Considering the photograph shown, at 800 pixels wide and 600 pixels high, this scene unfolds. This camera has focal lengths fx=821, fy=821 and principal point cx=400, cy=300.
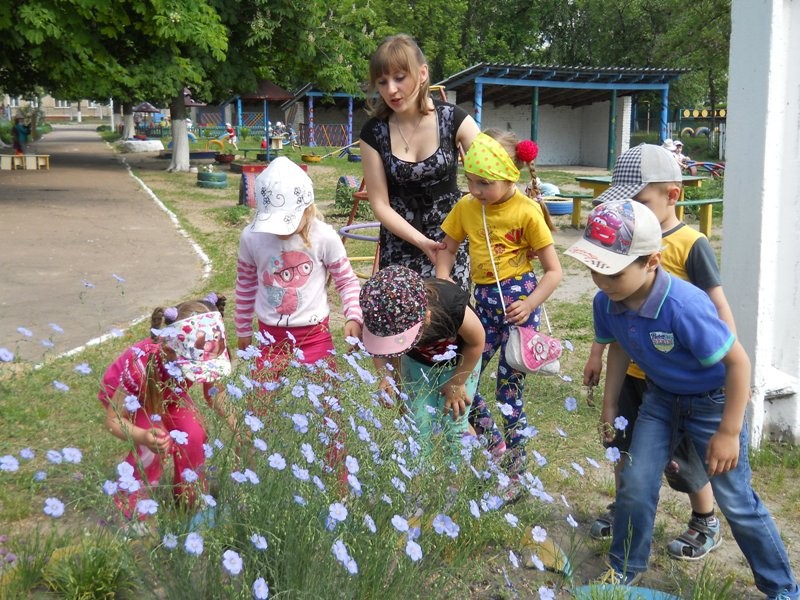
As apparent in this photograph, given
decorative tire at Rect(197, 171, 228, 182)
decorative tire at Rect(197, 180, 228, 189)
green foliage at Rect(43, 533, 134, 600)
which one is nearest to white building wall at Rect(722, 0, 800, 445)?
green foliage at Rect(43, 533, 134, 600)

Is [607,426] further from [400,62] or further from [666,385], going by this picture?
[400,62]

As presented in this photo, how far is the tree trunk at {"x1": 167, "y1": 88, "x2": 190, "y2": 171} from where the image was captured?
2552 cm

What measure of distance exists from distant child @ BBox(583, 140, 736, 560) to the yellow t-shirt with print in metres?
0.41

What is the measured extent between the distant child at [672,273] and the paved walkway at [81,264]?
204 cm

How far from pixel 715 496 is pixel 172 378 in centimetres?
186

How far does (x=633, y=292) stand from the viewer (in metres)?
2.64

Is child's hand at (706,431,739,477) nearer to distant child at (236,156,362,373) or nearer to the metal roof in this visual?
distant child at (236,156,362,373)

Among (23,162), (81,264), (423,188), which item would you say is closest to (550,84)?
(23,162)

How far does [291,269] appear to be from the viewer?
3.46m

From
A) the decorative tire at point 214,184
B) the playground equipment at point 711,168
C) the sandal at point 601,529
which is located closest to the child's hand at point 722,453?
the sandal at point 601,529

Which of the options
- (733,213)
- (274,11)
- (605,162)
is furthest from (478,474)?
(605,162)

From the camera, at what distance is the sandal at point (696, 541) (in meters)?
3.13

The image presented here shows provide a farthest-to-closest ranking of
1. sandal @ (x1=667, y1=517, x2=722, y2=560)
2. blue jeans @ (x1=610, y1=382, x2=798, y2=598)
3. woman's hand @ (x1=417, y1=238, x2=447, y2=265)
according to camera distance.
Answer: woman's hand @ (x1=417, y1=238, x2=447, y2=265)
sandal @ (x1=667, y1=517, x2=722, y2=560)
blue jeans @ (x1=610, y1=382, x2=798, y2=598)

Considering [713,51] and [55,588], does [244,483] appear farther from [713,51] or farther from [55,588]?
[713,51]
